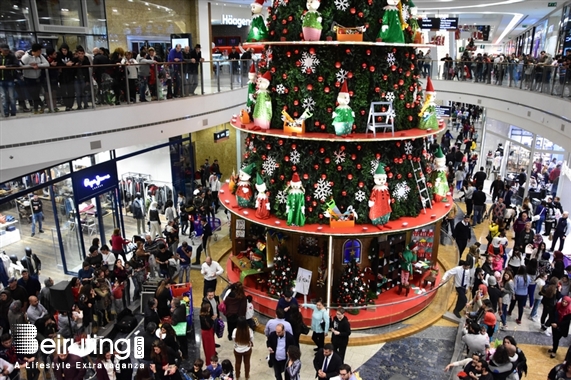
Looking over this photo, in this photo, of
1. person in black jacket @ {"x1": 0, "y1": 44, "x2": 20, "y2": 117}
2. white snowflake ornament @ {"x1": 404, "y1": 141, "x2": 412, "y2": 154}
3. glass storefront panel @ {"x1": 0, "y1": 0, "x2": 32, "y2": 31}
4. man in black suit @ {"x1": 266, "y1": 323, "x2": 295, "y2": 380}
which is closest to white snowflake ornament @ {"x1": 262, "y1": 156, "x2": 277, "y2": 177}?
white snowflake ornament @ {"x1": 404, "y1": 141, "x2": 412, "y2": 154}

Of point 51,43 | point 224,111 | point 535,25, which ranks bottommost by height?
point 224,111

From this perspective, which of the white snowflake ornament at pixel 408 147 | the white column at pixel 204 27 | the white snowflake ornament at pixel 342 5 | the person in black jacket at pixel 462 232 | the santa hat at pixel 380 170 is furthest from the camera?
the white column at pixel 204 27

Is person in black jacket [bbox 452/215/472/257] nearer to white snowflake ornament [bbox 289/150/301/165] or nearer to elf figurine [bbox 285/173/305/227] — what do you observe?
elf figurine [bbox 285/173/305/227]

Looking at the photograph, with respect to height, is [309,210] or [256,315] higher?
[309,210]

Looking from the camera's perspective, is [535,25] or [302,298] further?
[535,25]

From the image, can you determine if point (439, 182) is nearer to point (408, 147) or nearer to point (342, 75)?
point (408, 147)

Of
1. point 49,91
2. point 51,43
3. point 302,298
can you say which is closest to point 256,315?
point 302,298

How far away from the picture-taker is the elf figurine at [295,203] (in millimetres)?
9203

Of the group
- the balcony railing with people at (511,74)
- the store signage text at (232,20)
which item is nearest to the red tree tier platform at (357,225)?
the balcony railing with people at (511,74)

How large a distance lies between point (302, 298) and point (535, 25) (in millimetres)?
32033

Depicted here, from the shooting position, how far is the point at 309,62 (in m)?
9.28

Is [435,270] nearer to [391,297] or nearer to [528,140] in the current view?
[391,297]

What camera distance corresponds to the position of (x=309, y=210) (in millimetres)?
9562

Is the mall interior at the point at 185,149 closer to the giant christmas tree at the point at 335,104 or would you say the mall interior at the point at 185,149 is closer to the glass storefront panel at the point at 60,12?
the glass storefront panel at the point at 60,12
